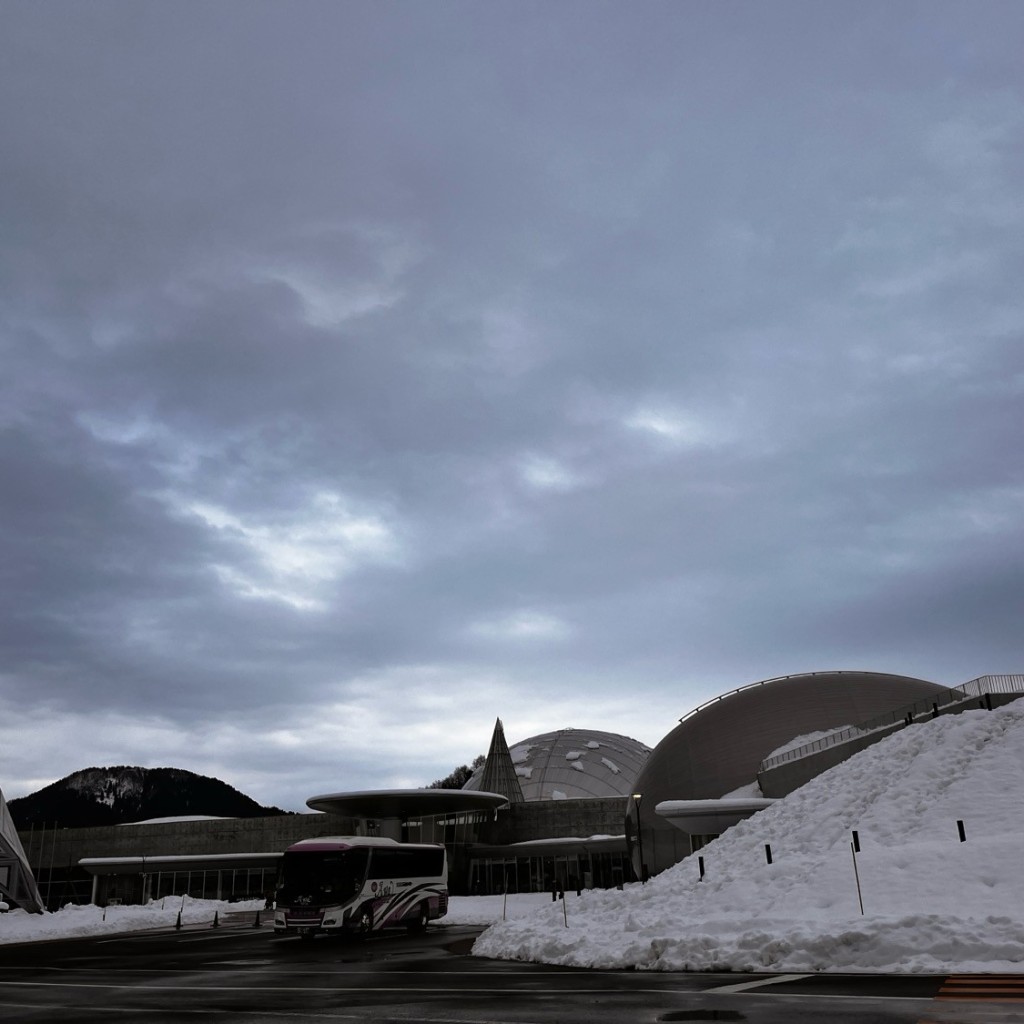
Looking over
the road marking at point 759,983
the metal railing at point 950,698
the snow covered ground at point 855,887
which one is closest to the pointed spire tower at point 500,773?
the metal railing at point 950,698

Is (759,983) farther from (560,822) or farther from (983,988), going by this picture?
(560,822)

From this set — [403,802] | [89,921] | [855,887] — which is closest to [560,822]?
[403,802]

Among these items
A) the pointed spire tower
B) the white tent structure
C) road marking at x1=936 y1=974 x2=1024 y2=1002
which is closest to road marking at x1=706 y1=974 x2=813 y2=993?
road marking at x1=936 y1=974 x2=1024 y2=1002

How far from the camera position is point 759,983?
14.6 metres

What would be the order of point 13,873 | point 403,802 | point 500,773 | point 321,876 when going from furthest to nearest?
1. point 500,773
2. point 403,802
3. point 13,873
4. point 321,876

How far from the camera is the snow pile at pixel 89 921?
4044 centimetres

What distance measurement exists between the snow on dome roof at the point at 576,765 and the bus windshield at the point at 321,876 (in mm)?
62040

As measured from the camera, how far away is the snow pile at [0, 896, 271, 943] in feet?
133

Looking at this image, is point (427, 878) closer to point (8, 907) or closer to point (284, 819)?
point (8, 907)

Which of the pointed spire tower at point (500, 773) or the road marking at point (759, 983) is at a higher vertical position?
the pointed spire tower at point (500, 773)

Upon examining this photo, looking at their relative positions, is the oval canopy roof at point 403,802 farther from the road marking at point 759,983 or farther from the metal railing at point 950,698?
the road marking at point 759,983

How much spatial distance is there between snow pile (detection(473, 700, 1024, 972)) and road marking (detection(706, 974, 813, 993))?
95 centimetres

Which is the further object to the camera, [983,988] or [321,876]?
[321,876]

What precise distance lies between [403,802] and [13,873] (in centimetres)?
3039
